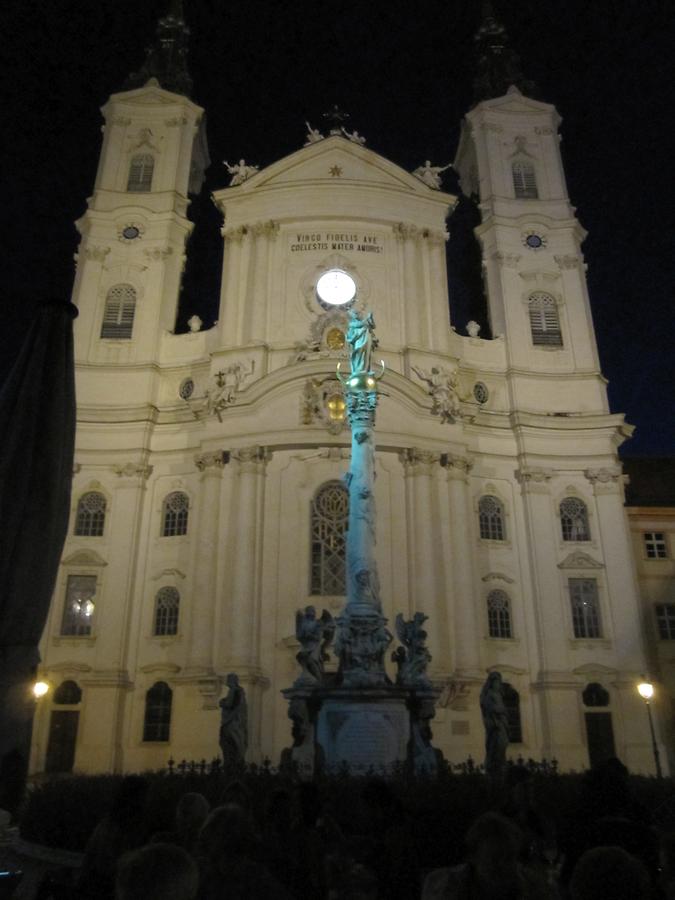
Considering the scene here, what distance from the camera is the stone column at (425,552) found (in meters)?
25.0

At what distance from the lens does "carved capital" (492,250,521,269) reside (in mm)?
33500

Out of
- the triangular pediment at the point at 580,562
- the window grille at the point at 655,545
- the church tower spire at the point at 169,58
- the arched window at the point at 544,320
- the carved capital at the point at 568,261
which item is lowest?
the triangular pediment at the point at 580,562

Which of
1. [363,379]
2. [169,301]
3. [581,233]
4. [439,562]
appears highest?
[581,233]

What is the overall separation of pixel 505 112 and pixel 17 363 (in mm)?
37199

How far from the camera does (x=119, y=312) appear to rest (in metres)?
32.3

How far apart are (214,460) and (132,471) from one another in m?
3.70

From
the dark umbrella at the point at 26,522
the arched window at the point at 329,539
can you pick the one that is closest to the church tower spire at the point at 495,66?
the arched window at the point at 329,539

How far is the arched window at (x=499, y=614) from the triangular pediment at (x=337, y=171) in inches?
700

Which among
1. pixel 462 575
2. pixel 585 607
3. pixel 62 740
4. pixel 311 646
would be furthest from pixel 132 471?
pixel 585 607

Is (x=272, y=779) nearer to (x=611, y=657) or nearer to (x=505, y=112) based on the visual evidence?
(x=611, y=657)

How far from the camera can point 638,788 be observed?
12.0 m

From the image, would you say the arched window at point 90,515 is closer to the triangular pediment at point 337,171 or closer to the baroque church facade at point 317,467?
the baroque church facade at point 317,467

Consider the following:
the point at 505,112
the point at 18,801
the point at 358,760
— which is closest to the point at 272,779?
the point at 358,760

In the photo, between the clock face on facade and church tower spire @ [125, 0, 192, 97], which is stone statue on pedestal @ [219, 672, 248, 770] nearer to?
the clock face on facade
